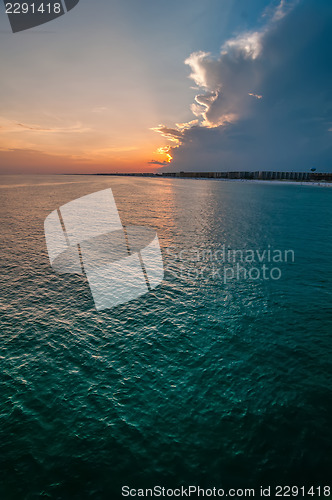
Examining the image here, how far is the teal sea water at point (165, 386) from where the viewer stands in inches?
322

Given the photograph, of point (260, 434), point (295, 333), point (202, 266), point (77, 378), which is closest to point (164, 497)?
point (260, 434)

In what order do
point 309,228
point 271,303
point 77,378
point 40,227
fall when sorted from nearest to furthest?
Answer: point 77,378
point 271,303
point 40,227
point 309,228

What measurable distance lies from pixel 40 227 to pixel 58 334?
30.2m

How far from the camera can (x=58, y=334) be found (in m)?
14.5

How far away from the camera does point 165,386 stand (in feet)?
37.0

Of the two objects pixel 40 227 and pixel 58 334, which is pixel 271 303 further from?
pixel 40 227

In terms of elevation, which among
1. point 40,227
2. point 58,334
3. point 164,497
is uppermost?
point 40,227

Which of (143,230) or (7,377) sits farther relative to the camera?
(143,230)

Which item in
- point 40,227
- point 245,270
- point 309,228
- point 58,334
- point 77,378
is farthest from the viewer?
point 309,228

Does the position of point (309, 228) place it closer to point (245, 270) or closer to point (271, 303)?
point (245, 270)

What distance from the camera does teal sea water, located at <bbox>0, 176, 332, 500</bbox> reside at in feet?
26.8

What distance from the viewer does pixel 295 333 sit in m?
15.1

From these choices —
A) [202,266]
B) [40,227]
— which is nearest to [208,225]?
[202,266]

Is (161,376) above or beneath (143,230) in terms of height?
beneath
